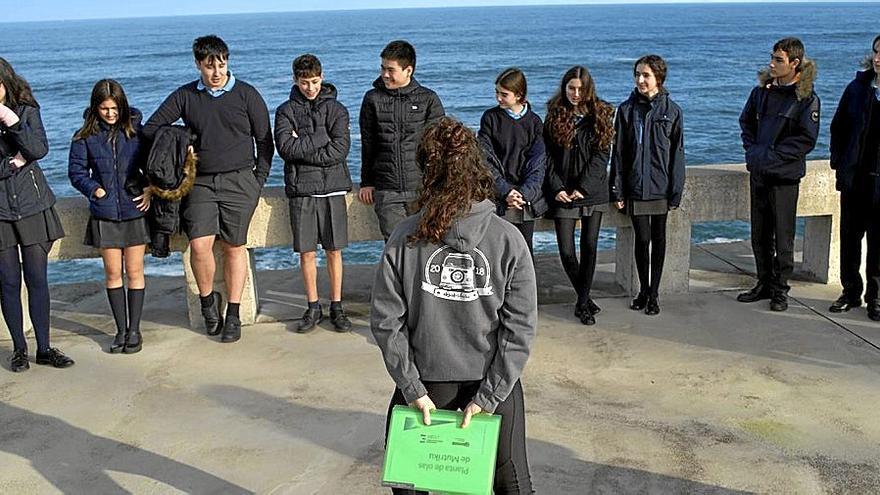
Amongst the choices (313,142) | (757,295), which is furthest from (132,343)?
(757,295)

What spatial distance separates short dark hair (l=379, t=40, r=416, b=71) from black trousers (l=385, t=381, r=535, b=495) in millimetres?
2952

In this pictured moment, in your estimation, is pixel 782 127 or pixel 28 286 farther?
pixel 782 127

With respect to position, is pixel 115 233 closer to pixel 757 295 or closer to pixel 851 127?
pixel 757 295

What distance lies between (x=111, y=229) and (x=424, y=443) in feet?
11.3

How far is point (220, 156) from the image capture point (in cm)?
576

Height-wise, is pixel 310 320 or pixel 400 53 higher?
pixel 400 53

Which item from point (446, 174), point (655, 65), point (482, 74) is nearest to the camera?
point (446, 174)

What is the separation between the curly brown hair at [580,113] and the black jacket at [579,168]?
1.3 inches

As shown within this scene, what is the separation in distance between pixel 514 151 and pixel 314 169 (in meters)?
1.28

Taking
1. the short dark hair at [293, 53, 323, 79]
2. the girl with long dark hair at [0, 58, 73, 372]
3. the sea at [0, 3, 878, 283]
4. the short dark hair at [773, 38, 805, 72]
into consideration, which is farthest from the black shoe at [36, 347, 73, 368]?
the sea at [0, 3, 878, 283]

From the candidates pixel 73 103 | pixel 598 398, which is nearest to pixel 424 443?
pixel 598 398

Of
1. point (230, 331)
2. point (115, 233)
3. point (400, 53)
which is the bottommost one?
point (230, 331)

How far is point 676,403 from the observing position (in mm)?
4996

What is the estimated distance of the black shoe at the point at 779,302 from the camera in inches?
249
